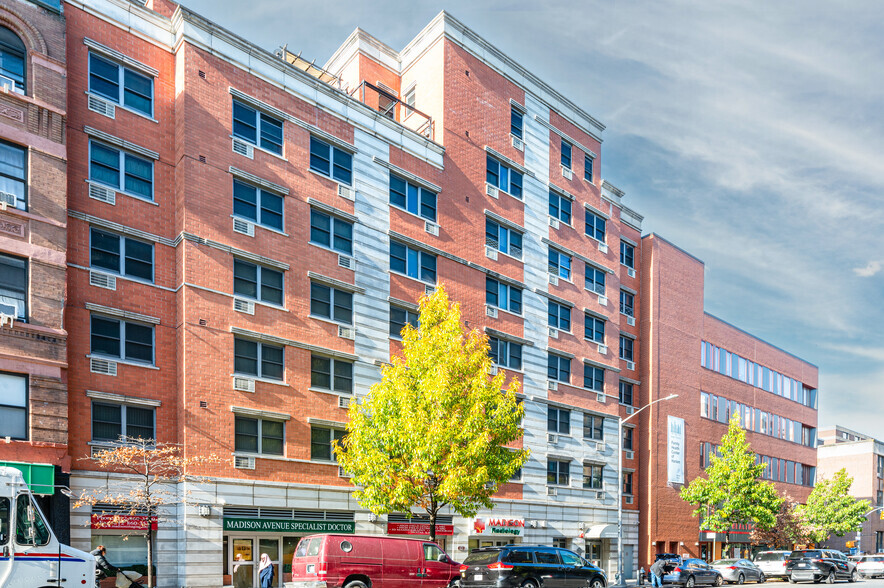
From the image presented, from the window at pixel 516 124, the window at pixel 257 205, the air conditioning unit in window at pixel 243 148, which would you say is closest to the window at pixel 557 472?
the window at pixel 516 124

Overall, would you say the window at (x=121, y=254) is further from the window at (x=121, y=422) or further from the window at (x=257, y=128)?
the window at (x=257, y=128)

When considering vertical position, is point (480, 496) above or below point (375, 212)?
below

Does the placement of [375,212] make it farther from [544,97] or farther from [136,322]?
[544,97]

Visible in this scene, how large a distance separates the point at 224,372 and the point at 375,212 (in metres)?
10.3

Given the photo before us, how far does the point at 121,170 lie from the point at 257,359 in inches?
324

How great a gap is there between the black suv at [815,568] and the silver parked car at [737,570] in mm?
1917

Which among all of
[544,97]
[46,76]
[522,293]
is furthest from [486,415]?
[544,97]

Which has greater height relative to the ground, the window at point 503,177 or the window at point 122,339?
the window at point 503,177

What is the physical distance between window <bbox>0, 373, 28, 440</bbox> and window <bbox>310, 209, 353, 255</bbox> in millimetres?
12309

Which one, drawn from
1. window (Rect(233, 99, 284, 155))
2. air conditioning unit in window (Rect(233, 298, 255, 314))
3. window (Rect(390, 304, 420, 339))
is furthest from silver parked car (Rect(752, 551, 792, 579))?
window (Rect(233, 99, 284, 155))

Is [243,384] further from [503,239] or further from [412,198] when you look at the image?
[503,239]

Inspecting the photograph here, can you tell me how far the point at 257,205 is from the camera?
29.6 meters

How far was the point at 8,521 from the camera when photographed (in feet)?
47.9

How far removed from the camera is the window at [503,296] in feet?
128
